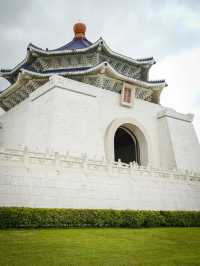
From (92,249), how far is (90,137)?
9955 millimetres

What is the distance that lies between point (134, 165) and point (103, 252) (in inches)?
314

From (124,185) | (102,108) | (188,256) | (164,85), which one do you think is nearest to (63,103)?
(102,108)

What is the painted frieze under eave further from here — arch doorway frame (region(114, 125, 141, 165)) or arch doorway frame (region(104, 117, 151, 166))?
arch doorway frame (region(114, 125, 141, 165))

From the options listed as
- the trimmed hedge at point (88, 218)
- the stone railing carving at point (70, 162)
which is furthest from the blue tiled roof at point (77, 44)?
the trimmed hedge at point (88, 218)

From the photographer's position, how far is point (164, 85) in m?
21.0

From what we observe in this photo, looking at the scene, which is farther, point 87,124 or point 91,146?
point 87,124

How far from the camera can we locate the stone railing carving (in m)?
11.2

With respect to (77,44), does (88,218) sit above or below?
below

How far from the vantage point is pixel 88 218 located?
36.5 feet

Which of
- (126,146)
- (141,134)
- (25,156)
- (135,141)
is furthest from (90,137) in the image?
(126,146)

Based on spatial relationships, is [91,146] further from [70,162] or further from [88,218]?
[88,218]

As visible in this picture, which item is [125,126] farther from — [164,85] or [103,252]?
[103,252]

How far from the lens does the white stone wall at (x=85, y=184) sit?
36.2ft

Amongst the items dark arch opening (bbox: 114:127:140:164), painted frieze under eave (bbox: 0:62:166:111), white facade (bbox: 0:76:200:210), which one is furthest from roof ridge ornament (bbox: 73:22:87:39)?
dark arch opening (bbox: 114:127:140:164)
